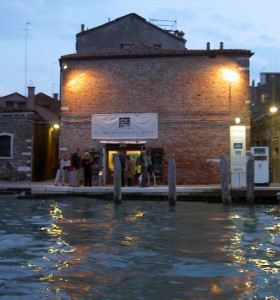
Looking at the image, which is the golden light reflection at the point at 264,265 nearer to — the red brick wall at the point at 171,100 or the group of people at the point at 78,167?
the group of people at the point at 78,167

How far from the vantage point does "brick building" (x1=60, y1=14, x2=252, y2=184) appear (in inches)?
805

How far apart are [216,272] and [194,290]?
96 centimetres

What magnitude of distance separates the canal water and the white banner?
711 cm

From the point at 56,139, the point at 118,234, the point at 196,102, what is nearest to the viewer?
the point at 118,234

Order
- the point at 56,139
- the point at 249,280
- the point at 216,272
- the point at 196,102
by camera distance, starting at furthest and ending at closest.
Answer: the point at 56,139 → the point at 196,102 → the point at 216,272 → the point at 249,280

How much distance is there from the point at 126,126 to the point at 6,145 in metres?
6.32

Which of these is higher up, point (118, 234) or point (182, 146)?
point (182, 146)

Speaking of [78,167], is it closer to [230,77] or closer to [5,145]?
[5,145]

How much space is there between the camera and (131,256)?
7.88m

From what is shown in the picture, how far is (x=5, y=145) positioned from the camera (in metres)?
23.2

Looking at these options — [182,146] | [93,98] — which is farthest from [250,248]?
[93,98]

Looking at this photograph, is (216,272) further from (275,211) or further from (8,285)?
(275,211)

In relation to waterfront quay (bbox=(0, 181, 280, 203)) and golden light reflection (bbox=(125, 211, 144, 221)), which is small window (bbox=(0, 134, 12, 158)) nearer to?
waterfront quay (bbox=(0, 181, 280, 203))

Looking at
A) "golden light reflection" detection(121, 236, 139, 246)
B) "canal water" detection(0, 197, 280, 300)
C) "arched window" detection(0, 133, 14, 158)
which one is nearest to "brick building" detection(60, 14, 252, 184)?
"arched window" detection(0, 133, 14, 158)
